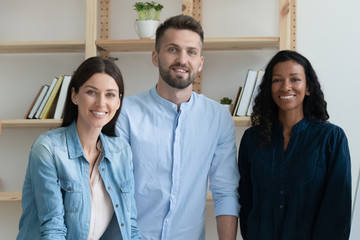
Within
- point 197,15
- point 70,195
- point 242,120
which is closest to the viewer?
point 70,195

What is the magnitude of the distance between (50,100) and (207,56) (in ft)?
3.13

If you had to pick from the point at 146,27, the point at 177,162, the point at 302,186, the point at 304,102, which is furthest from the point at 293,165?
the point at 146,27

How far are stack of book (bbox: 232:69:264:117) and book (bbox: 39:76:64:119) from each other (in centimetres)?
101

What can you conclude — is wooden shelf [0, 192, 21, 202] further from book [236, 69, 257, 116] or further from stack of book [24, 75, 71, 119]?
book [236, 69, 257, 116]

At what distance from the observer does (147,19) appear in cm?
272

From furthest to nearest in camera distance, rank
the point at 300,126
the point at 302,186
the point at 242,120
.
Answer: the point at 242,120
the point at 300,126
the point at 302,186

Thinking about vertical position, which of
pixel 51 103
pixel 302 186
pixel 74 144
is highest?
pixel 51 103

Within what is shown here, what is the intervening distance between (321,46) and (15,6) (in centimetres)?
188

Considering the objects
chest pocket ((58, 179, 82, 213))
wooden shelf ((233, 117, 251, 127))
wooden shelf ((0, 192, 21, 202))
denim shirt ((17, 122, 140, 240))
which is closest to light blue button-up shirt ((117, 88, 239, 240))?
denim shirt ((17, 122, 140, 240))

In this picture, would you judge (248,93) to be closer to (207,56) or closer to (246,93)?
(246,93)

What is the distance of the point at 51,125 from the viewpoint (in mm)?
2752

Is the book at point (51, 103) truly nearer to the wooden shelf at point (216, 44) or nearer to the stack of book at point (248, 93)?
the wooden shelf at point (216, 44)

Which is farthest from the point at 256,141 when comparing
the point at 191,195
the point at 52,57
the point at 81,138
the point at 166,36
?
the point at 52,57

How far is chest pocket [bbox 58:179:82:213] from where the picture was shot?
59.9 inches
